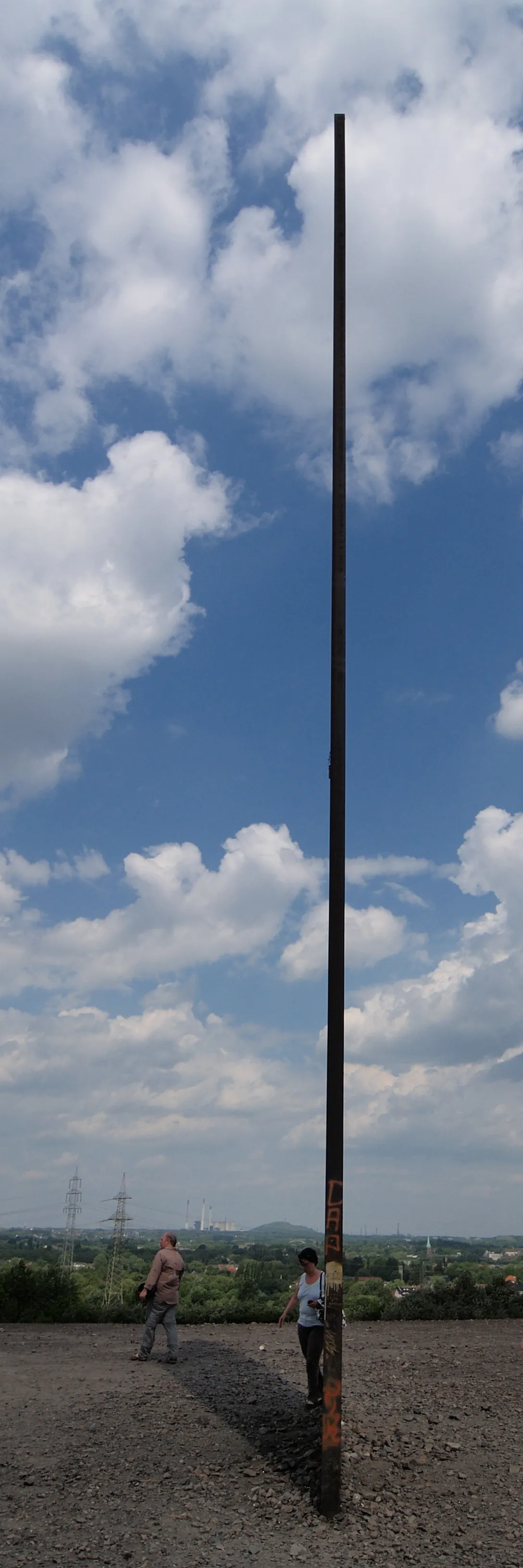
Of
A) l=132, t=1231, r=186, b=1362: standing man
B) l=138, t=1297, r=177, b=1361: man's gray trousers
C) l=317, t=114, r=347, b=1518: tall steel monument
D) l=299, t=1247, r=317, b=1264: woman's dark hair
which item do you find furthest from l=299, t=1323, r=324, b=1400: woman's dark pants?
l=138, t=1297, r=177, b=1361: man's gray trousers

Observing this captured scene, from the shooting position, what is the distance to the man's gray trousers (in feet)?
40.1

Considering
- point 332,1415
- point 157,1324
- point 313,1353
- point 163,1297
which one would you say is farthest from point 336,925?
point 157,1324

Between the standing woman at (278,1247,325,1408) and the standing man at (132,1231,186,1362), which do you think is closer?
the standing woman at (278,1247,325,1408)

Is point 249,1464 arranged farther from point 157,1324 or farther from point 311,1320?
point 157,1324

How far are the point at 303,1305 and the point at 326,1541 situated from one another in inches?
107

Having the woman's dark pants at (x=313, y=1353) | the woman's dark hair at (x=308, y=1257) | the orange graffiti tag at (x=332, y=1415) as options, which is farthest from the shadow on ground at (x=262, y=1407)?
the woman's dark hair at (x=308, y=1257)

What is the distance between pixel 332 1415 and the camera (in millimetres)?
7512

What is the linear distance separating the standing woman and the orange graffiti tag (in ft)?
4.25

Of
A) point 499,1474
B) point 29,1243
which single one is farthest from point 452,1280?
point 29,1243

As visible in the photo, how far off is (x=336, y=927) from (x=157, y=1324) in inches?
274

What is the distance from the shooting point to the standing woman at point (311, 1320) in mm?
9164

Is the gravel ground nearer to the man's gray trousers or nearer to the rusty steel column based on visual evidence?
the man's gray trousers

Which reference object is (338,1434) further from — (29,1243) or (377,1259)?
(29,1243)

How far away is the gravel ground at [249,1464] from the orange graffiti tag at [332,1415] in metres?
0.44
